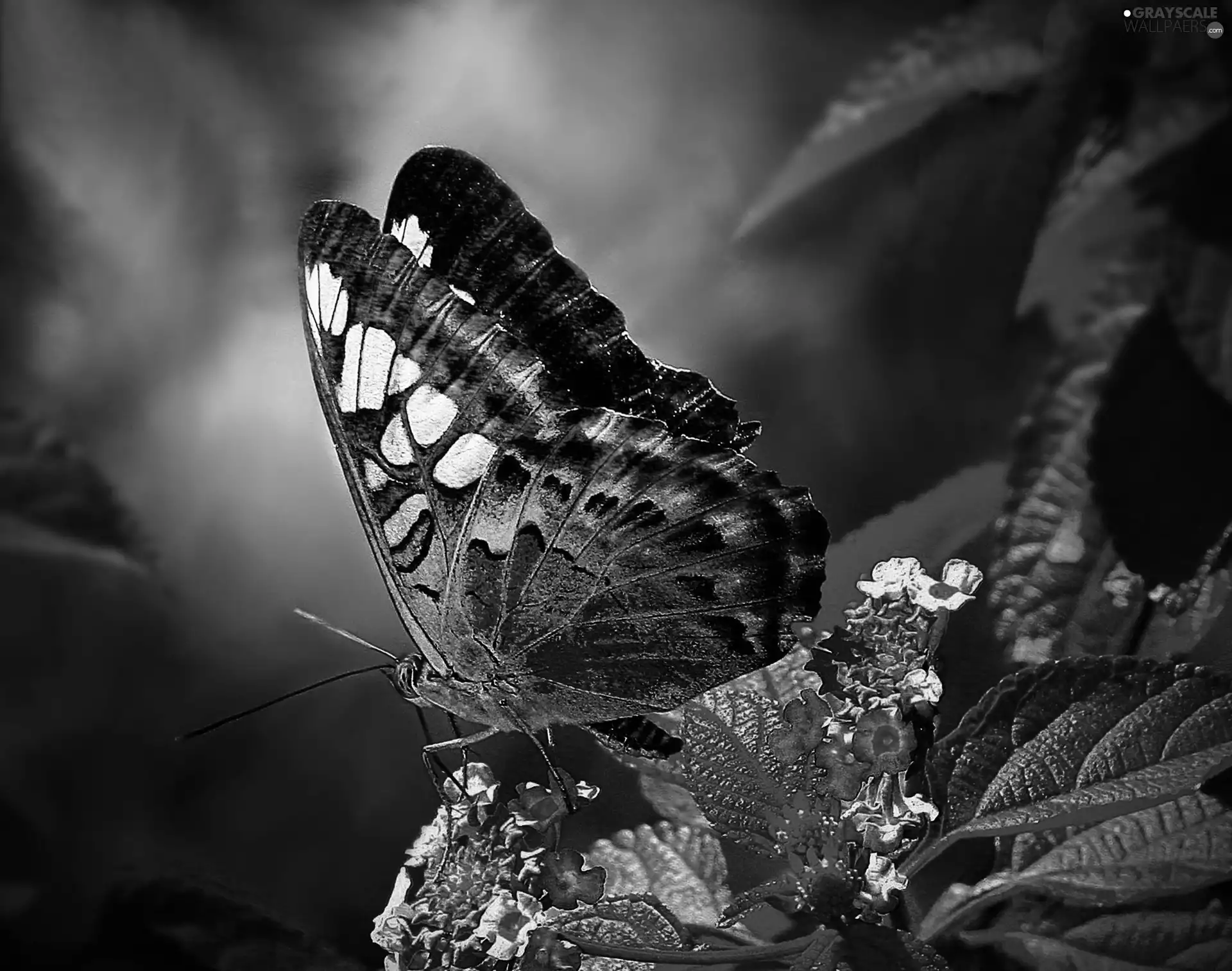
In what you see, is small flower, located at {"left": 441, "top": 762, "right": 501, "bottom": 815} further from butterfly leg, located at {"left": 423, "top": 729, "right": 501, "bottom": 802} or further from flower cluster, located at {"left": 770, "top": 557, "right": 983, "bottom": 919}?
flower cluster, located at {"left": 770, "top": 557, "right": 983, "bottom": 919}

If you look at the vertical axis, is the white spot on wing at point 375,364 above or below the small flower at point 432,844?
above

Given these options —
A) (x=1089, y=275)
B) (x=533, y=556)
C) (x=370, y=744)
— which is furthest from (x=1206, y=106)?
(x=370, y=744)

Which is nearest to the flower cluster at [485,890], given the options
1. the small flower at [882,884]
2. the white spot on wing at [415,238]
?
the small flower at [882,884]

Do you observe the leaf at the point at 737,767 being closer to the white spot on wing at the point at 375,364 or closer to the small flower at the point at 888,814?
the small flower at the point at 888,814

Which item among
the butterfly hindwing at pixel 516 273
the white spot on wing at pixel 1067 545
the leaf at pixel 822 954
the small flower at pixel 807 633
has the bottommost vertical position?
the leaf at pixel 822 954

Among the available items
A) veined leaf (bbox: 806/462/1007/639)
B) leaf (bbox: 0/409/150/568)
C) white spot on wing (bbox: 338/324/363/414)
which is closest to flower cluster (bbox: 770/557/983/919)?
veined leaf (bbox: 806/462/1007/639)

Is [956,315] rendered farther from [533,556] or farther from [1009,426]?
[533,556]

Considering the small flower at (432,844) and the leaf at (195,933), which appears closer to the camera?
the small flower at (432,844)

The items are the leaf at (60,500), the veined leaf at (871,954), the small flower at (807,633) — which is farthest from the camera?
the leaf at (60,500)
